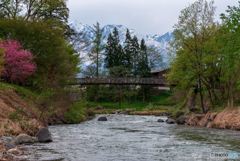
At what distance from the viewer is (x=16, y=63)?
5575cm

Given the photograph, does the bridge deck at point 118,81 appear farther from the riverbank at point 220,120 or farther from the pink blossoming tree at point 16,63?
the riverbank at point 220,120

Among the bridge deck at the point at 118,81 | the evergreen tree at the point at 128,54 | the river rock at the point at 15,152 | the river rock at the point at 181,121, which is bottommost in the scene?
the river rock at the point at 181,121

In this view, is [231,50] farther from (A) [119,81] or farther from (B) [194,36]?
(A) [119,81]

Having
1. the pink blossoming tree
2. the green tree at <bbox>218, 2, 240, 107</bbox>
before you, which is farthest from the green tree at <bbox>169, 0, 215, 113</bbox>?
the pink blossoming tree

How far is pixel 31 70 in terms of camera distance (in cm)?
5681

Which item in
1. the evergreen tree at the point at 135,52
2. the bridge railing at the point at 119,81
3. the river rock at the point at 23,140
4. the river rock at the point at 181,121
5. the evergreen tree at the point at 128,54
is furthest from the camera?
the evergreen tree at the point at 135,52

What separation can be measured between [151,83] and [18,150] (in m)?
71.8

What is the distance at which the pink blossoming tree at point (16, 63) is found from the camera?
5491 cm

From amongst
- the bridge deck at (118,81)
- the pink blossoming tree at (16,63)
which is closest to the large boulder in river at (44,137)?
the pink blossoming tree at (16,63)

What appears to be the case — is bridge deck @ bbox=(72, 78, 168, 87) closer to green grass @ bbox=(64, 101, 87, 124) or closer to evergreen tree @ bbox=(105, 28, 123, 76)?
green grass @ bbox=(64, 101, 87, 124)

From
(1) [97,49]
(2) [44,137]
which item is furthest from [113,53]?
(2) [44,137]

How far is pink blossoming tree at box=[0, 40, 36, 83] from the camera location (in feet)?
180

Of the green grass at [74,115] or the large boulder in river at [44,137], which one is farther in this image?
the green grass at [74,115]

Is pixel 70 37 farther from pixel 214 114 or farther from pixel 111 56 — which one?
pixel 111 56
